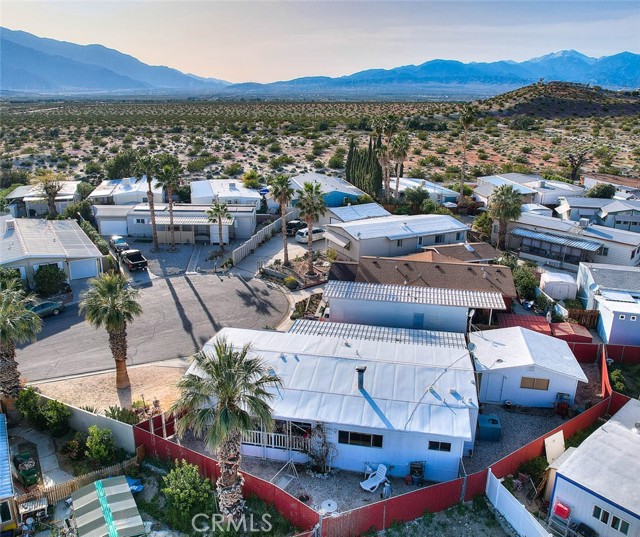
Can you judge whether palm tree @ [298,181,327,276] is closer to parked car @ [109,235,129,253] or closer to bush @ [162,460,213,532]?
parked car @ [109,235,129,253]

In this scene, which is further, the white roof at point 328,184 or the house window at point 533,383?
the white roof at point 328,184

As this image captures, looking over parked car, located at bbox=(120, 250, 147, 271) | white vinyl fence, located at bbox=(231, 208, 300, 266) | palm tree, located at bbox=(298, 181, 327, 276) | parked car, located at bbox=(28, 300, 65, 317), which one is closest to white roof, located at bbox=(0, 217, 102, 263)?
parked car, located at bbox=(120, 250, 147, 271)

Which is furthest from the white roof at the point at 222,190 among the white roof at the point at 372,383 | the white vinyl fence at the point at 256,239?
the white roof at the point at 372,383

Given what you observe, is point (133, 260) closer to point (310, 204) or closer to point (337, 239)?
point (310, 204)

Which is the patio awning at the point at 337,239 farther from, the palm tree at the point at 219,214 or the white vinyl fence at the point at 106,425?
the white vinyl fence at the point at 106,425

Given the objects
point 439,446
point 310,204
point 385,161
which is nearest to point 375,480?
point 439,446

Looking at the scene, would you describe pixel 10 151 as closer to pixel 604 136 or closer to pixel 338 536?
pixel 338 536
